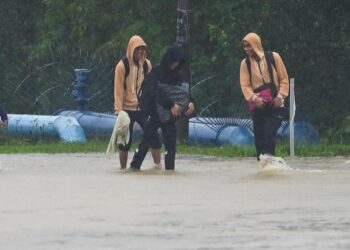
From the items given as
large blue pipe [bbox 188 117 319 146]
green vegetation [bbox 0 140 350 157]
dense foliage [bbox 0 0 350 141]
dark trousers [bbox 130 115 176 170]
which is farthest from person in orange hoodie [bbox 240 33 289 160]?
dense foliage [bbox 0 0 350 141]

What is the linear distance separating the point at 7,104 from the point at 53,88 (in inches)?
126

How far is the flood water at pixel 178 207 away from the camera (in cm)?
1188

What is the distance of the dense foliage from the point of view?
29.2 m

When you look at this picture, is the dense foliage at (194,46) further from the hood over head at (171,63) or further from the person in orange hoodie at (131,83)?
the hood over head at (171,63)

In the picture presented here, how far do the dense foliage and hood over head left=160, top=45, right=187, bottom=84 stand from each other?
9771mm

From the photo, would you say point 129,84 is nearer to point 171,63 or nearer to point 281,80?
point 171,63

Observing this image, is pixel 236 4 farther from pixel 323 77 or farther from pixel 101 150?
pixel 101 150

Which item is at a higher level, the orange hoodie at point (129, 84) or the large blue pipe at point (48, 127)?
the orange hoodie at point (129, 84)

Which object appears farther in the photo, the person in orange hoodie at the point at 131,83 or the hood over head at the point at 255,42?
the person in orange hoodie at the point at 131,83

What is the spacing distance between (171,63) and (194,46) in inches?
737

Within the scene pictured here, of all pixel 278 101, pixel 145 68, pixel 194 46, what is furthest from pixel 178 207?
pixel 194 46

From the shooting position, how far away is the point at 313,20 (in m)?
29.3

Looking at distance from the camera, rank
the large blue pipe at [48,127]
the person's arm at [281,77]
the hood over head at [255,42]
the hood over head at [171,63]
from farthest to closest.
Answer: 1. the large blue pipe at [48,127]
2. the hood over head at [171,63]
3. the person's arm at [281,77]
4. the hood over head at [255,42]

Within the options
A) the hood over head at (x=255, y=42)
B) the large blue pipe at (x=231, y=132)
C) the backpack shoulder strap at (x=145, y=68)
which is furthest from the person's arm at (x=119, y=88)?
the large blue pipe at (x=231, y=132)
